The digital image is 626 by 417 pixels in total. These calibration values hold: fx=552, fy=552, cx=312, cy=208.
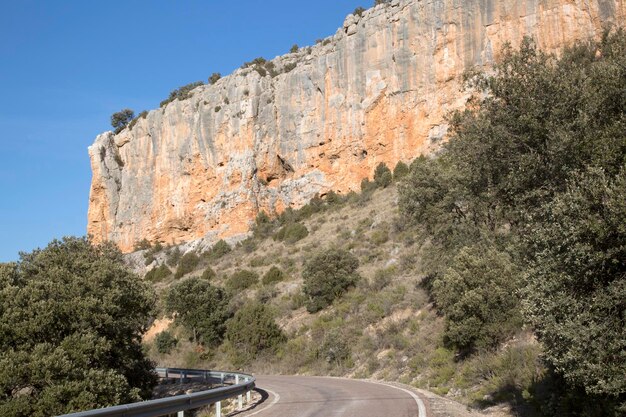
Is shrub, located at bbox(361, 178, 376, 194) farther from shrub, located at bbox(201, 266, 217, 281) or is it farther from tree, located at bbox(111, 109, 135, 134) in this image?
tree, located at bbox(111, 109, 135, 134)

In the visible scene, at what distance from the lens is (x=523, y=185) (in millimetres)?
11508

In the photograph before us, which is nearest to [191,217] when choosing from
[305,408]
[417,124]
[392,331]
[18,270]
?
[417,124]

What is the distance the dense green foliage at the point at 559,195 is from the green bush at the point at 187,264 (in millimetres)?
42853

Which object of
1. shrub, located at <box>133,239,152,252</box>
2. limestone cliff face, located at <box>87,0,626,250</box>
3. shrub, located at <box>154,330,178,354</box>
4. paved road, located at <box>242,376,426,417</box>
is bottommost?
shrub, located at <box>154,330,178,354</box>

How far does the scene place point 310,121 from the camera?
65.2m

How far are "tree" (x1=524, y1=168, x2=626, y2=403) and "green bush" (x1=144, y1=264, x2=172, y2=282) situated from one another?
55620mm

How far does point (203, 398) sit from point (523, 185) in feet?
26.5

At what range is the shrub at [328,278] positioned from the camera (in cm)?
3619

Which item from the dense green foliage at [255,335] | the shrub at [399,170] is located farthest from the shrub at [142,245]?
the dense green foliage at [255,335]

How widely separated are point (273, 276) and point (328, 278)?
397 inches

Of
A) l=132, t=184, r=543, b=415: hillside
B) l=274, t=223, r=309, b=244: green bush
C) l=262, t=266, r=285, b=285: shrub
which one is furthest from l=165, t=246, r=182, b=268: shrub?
l=262, t=266, r=285, b=285: shrub

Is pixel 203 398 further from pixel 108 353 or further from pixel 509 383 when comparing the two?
pixel 509 383

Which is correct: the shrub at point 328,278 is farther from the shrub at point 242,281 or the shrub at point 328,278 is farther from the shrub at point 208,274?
the shrub at point 208,274

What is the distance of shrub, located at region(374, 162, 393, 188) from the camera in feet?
183
